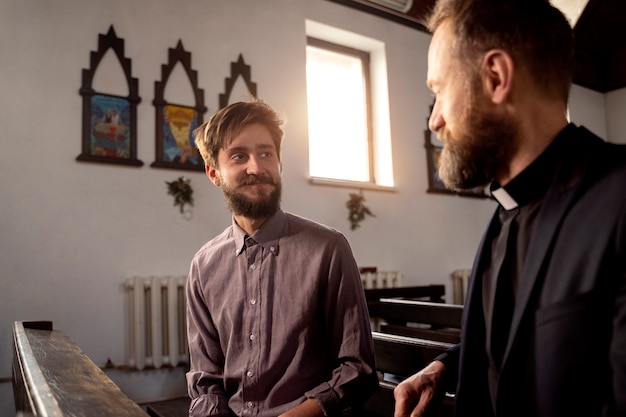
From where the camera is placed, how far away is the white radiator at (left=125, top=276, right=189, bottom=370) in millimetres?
3719

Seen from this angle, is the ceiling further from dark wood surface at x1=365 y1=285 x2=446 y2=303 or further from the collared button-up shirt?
the collared button-up shirt

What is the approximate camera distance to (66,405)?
43.4 inches

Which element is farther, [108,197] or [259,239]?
[108,197]

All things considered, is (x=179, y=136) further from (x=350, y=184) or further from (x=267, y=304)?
(x=267, y=304)

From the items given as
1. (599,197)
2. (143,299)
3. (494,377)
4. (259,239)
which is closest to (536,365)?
(494,377)

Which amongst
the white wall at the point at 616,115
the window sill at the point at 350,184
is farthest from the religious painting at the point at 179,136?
the white wall at the point at 616,115

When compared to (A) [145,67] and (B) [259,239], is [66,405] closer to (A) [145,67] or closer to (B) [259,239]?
(B) [259,239]

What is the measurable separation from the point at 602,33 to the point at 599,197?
25.3 feet

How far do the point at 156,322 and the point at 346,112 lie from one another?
118 inches

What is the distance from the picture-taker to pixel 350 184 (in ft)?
16.8

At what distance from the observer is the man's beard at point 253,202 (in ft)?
5.99

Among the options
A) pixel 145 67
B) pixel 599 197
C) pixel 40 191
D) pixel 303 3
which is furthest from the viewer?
pixel 303 3

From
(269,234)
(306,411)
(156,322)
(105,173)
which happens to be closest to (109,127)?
(105,173)

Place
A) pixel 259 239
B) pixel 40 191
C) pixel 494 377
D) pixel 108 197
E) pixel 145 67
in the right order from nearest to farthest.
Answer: pixel 494 377
pixel 259 239
pixel 40 191
pixel 108 197
pixel 145 67
